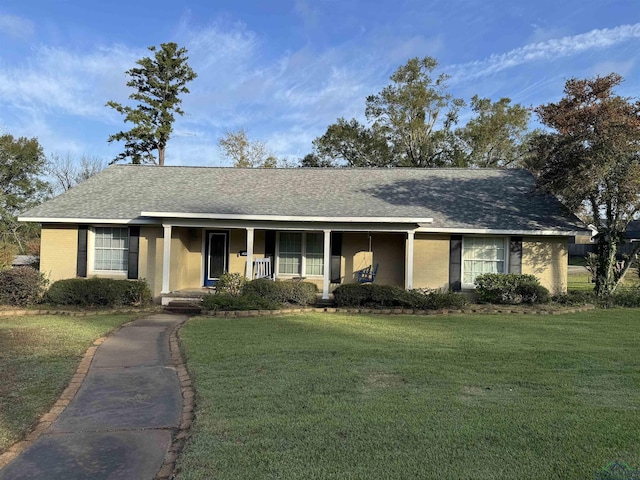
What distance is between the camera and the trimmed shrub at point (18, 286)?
11625mm

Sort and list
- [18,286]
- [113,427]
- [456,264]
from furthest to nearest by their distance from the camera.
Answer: [456,264], [18,286], [113,427]

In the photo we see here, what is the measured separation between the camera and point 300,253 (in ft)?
49.2

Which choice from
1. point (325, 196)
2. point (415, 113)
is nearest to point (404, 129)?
point (415, 113)

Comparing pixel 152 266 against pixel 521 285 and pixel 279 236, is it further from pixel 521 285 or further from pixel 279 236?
pixel 521 285

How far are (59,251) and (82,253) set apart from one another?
822 mm

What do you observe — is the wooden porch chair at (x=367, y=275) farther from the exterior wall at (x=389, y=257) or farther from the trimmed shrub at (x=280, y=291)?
the trimmed shrub at (x=280, y=291)

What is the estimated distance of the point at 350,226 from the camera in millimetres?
13188

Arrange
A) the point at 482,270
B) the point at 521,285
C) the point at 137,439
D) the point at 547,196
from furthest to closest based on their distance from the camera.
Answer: the point at 547,196
the point at 482,270
the point at 521,285
the point at 137,439

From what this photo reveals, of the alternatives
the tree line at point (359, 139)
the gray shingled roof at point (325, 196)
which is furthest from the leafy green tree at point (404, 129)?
the gray shingled roof at point (325, 196)

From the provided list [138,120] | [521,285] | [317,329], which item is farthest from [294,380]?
[138,120]

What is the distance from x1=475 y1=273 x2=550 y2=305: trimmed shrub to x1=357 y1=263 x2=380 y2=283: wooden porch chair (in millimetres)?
3092

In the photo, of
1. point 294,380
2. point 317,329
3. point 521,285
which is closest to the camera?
point 294,380

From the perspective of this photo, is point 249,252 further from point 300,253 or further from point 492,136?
point 492,136

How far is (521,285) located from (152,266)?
10723 millimetres
